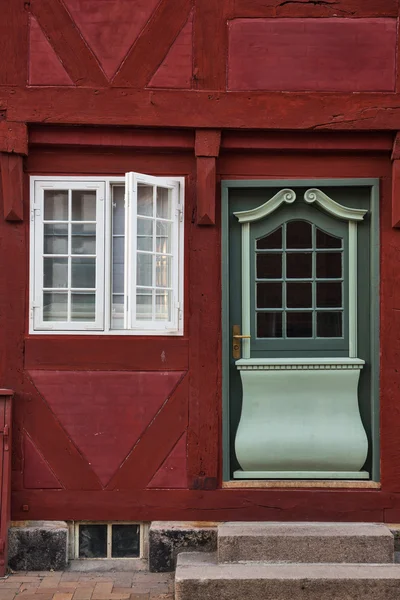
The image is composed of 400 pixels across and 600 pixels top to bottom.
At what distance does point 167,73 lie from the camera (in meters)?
5.07

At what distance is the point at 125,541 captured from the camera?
5176 mm

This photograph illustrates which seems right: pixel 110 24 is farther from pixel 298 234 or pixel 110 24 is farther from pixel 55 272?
pixel 298 234

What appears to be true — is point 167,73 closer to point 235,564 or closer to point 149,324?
point 149,324

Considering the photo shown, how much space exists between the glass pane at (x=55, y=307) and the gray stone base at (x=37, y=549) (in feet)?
5.35

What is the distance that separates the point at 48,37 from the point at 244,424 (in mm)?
3363

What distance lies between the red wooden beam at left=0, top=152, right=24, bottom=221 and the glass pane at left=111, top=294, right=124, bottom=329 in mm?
1016

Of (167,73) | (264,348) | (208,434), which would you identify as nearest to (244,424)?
(208,434)

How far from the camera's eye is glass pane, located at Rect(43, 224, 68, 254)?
5.24 m

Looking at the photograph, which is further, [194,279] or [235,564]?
[194,279]

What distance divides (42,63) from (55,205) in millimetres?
1083

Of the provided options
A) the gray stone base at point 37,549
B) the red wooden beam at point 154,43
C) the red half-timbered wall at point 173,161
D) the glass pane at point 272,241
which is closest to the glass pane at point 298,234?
the glass pane at point 272,241

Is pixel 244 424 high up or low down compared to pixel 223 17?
down

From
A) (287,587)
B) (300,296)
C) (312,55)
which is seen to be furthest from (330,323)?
(312,55)

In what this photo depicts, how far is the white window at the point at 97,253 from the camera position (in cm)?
516
